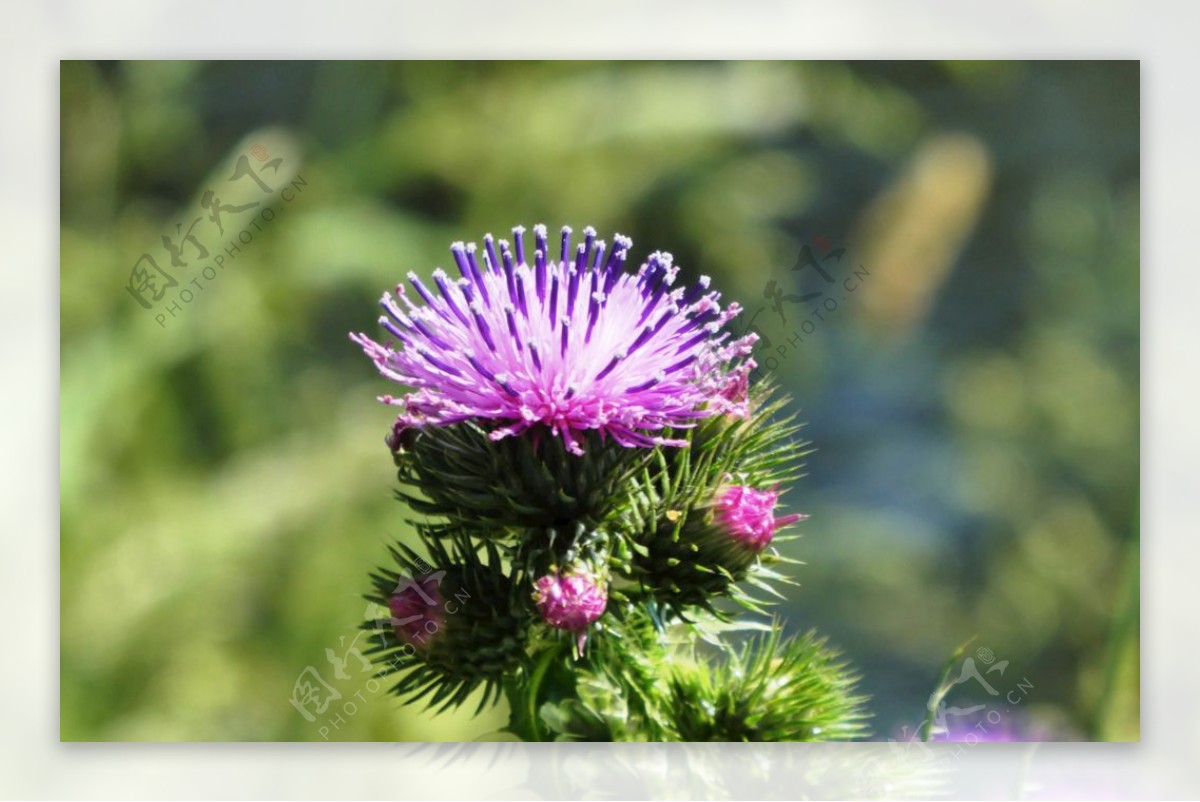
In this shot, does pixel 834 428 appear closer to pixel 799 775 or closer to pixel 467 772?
pixel 799 775

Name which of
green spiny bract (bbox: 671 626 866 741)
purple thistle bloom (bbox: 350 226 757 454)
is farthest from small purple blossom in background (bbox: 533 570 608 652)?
green spiny bract (bbox: 671 626 866 741)

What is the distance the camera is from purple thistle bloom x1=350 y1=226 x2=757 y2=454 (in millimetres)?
2332

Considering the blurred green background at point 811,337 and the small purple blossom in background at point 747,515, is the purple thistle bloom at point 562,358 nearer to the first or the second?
the small purple blossom in background at point 747,515

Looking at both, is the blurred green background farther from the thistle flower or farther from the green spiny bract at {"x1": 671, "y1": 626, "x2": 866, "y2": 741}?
the thistle flower

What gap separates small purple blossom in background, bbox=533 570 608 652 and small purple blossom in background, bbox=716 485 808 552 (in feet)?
0.82

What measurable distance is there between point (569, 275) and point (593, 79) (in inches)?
26.8

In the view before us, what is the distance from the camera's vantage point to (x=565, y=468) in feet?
7.57

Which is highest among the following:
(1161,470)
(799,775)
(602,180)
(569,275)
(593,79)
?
(593,79)

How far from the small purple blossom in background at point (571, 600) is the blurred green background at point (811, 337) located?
0.73m

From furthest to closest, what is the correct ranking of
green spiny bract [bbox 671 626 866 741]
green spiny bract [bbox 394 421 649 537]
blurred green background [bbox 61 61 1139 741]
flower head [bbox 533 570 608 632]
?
blurred green background [bbox 61 61 1139 741] < green spiny bract [bbox 671 626 866 741] < green spiny bract [bbox 394 421 649 537] < flower head [bbox 533 570 608 632]

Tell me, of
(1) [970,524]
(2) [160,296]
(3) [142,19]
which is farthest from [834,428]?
(3) [142,19]

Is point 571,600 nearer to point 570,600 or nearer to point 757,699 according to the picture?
point 570,600

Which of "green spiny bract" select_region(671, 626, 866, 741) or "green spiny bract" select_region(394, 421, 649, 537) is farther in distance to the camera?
"green spiny bract" select_region(671, 626, 866, 741)

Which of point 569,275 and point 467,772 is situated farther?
point 467,772
